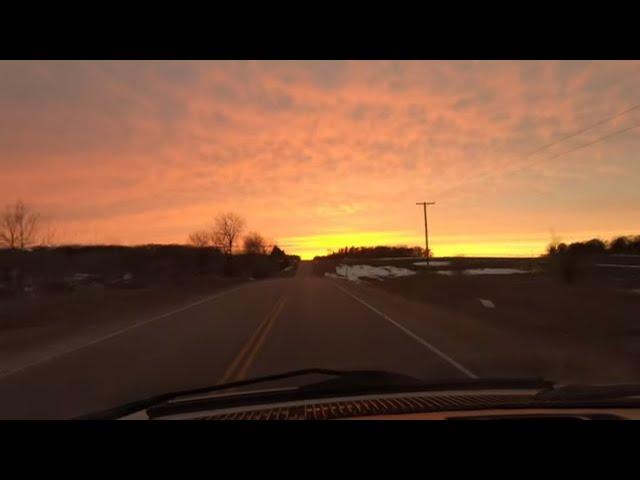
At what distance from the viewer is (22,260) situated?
174 ft

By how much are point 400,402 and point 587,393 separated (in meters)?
1.42

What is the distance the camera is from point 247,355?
13.1m

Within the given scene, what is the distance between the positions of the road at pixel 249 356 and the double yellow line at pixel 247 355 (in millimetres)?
20

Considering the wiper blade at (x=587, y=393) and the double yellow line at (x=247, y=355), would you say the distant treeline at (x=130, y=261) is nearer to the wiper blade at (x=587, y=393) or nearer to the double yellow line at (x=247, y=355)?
the double yellow line at (x=247, y=355)

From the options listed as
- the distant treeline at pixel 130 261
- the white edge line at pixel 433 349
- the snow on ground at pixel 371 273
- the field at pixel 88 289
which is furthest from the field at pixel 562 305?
the distant treeline at pixel 130 261

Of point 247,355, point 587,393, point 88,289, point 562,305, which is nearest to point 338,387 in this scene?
point 587,393

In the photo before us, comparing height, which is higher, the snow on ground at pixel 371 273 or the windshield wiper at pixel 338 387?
the snow on ground at pixel 371 273

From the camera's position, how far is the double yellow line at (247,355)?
10.7 m

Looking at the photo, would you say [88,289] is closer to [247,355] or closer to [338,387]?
[247,355]

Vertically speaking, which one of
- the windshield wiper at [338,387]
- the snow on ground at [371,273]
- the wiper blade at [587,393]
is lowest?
the windshield wiper at [338,387]

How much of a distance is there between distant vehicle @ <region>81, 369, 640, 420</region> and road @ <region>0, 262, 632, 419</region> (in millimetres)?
3401
